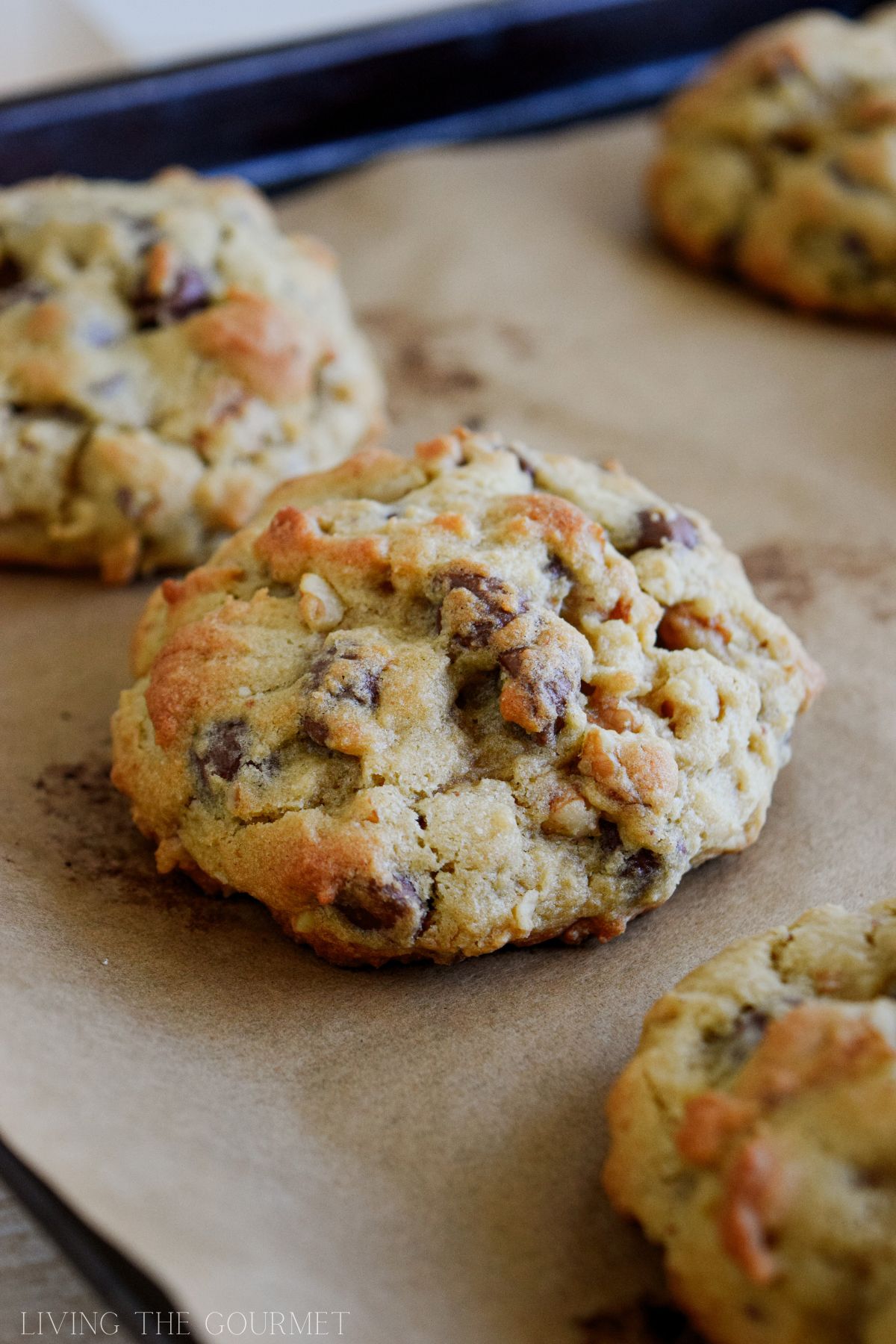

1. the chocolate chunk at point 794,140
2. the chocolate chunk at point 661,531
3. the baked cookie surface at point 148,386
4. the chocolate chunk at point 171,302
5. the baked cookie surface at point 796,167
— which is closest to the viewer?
the chocolate chunk at point 661,531

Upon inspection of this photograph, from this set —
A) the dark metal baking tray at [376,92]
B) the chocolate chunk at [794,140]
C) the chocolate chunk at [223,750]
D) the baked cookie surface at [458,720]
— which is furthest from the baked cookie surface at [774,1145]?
the dark metal baking tray at [376,92]

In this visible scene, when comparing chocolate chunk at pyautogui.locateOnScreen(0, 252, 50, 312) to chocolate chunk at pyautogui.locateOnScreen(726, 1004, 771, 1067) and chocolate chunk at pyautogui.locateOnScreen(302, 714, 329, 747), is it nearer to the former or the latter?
chocolate chunk at pyautogui.locateOnScreen(302, 714, 329, 747)

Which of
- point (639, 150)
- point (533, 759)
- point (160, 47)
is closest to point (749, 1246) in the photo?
point (533, 759)

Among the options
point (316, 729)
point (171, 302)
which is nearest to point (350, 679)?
point (316, 729)

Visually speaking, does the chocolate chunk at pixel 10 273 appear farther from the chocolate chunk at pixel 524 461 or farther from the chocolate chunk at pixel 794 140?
the chocolate chunk at pixel 794 140

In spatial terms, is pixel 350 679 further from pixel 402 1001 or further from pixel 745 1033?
pixel 745 1033

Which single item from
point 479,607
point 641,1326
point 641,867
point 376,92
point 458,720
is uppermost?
point 376,92
